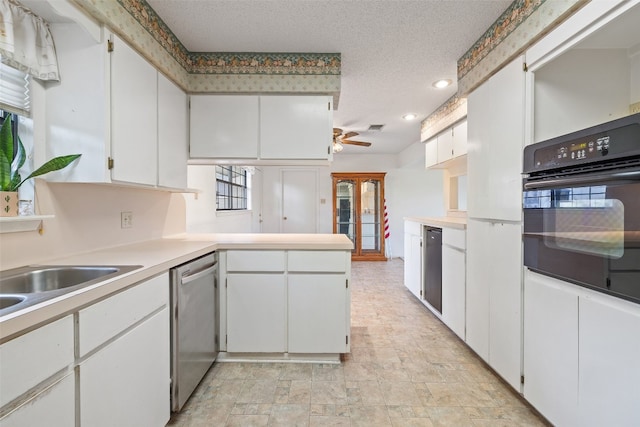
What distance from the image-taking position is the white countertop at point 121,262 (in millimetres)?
743

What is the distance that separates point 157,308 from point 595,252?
6.36ft

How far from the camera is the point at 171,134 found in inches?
81.0

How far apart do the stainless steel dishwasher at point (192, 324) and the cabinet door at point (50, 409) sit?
0.61 m

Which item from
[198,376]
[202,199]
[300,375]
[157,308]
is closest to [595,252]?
[300,375]

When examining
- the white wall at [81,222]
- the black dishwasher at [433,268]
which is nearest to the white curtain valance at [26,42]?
the white wall at [81,222]

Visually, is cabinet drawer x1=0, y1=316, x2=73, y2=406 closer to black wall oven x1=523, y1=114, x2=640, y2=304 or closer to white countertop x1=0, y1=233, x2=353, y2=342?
white countertop x1=0, y1=233, x2=353, y2=342

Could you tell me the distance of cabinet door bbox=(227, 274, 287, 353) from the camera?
2.06 m

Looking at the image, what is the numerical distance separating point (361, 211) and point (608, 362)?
5.00 m

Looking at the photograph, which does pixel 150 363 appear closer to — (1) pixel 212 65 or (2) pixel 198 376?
(2) pixel 198 376

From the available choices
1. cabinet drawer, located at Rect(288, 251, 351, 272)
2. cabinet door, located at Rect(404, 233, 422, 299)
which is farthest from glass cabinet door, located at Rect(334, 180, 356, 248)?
cabinet drawer, located at Rect(288, 251, 351, 272)

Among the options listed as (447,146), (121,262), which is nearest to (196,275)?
(121,262)

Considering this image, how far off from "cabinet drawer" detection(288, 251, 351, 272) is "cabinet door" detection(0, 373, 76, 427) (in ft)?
4.30

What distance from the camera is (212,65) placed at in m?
2.33

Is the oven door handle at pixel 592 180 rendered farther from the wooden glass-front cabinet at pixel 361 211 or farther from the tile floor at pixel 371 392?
the wooden glass-front cabinet at pixel 361 211
